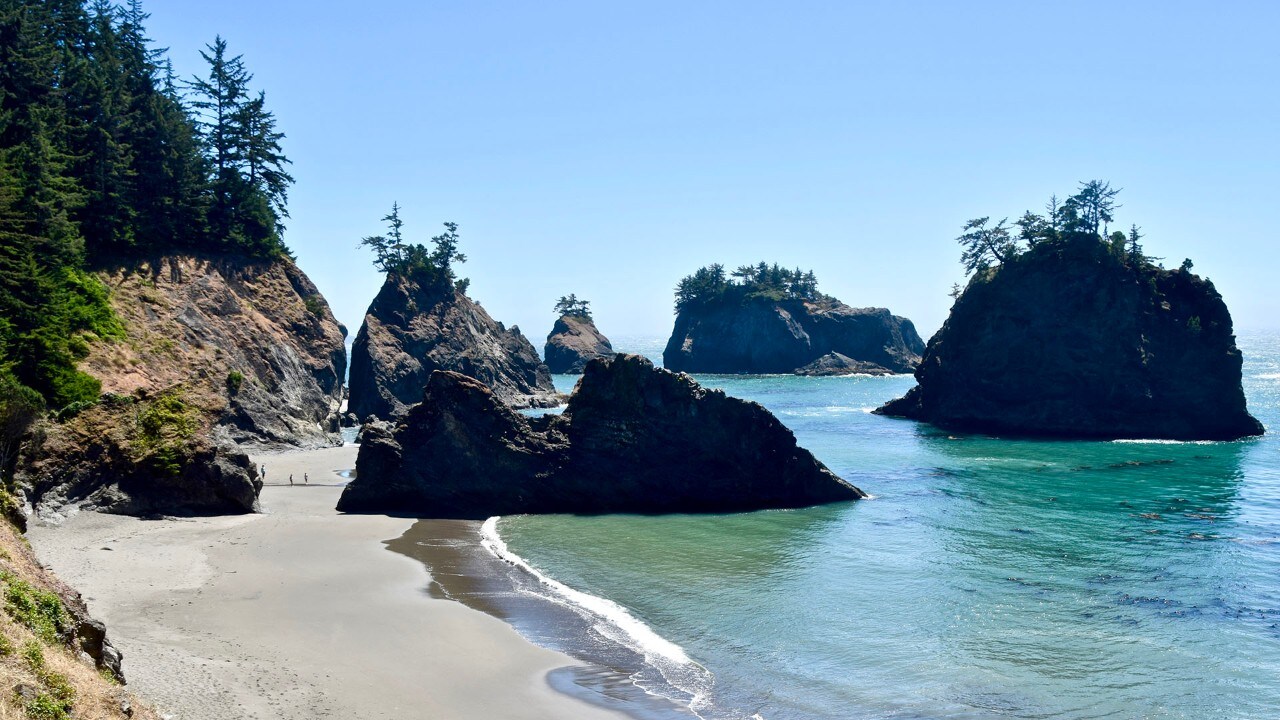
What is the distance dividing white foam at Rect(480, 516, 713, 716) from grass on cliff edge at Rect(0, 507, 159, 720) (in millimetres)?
11239

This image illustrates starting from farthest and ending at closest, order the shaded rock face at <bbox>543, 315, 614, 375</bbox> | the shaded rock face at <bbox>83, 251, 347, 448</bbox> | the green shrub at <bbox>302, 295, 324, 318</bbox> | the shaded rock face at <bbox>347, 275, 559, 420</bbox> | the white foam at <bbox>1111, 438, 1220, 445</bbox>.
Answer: the shaded rock face at <bbox>543, 315, 614, 375</bbox> → the shaded rock face at <bbox>347, 275, 559, 420</bbox> → the green shrub at <bbox>302, 295, 324, 318</bbox> → the white foam at <bbox>1111, 438, 1220, 445</bbox> → the shaded rock face at <bbox>83, 251, 347, 448</bbox>

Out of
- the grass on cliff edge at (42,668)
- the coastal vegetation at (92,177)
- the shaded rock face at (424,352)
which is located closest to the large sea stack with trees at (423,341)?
the shaded rock face at (424,352)

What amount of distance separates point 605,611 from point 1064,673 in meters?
12.3

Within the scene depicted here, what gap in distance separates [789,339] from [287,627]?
14449cm

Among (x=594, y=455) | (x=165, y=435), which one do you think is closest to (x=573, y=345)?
(x=594, y=455)

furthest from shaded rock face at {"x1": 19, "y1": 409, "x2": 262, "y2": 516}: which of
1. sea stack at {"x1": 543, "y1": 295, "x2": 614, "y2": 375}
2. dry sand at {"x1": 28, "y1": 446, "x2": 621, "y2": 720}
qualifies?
sea stack at {"x1": 543, "y1": 295, "x2": 614, "y2": 375}

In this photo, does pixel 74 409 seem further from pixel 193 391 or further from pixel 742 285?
pixel 742 285

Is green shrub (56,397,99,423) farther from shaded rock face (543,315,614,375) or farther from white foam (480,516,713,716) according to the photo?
shaded rock face (543,315,614,375)

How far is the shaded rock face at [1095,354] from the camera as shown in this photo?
73.8 meters

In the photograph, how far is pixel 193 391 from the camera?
4191 cm

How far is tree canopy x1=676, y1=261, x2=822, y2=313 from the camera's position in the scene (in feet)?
556

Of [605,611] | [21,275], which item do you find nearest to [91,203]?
[21,275]

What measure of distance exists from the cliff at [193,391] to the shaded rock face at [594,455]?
6946mm

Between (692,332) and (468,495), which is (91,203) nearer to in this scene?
(468,495)
